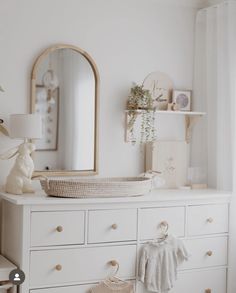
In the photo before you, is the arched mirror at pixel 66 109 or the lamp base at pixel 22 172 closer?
the lamp base at pixel 22 172

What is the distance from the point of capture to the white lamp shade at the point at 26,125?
3193mm

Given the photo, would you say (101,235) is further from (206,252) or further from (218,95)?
(218,95)

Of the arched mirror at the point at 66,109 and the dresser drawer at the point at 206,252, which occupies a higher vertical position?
the arched mirror at the point at 66,109

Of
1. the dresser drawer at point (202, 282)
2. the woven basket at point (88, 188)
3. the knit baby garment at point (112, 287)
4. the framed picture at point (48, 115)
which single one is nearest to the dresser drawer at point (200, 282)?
the dresser drawer at point (202, 282)

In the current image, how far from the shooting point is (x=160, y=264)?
3279 millimetres

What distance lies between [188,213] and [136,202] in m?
0.40

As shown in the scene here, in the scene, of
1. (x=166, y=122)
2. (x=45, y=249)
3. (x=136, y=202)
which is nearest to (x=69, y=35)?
(x=166, y=122)

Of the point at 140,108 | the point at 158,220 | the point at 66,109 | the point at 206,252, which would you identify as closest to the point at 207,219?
the point at 206,252

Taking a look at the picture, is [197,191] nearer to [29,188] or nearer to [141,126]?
[141,126]

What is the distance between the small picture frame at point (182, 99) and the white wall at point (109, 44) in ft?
0.22

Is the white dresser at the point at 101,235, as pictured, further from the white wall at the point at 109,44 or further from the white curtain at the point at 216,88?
the white wall at the point at 109,44

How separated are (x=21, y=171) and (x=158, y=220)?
34.2 inches

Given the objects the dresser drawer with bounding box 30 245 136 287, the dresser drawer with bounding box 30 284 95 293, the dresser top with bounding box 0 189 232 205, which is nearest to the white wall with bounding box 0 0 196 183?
the dresser top with bounding box 0 189 232 205

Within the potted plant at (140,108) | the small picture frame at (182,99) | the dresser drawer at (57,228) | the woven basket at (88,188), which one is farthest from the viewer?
the small picture frame at (182,99)
